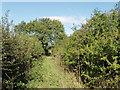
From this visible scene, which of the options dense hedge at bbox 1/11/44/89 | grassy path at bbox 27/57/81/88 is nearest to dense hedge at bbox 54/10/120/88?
grassy path at bbox 27/57/81/88

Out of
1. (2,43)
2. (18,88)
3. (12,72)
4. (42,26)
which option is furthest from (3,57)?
(42,26)

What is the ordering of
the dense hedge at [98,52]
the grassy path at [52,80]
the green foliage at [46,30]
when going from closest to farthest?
the dense hedge at [98,52] < the grassy path at [52,80] < the green foliage at [46,30]

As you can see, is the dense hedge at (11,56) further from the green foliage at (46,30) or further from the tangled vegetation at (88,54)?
the green foliage at (46,30)

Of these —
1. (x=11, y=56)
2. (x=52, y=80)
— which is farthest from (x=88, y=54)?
(x=11, y=56)

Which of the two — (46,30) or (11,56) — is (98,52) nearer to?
(11,56)

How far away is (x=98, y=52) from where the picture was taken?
3965 mm

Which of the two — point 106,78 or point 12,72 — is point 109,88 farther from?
point 12,72

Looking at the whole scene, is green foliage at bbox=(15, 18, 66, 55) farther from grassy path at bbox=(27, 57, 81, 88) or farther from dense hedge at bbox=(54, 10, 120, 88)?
dense hedge at bbox=(54, 10, 120, 88)

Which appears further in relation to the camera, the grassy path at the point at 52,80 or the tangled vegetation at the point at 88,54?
the grassy path at the point at 52,80

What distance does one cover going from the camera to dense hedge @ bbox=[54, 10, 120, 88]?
3839mm

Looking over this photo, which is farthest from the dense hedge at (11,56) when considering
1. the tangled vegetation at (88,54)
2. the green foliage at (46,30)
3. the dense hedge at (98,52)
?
the green foliage at (46,30)

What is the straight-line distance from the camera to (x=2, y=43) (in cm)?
381

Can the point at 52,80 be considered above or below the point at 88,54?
below

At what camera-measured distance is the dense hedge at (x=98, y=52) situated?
12.6 feet
